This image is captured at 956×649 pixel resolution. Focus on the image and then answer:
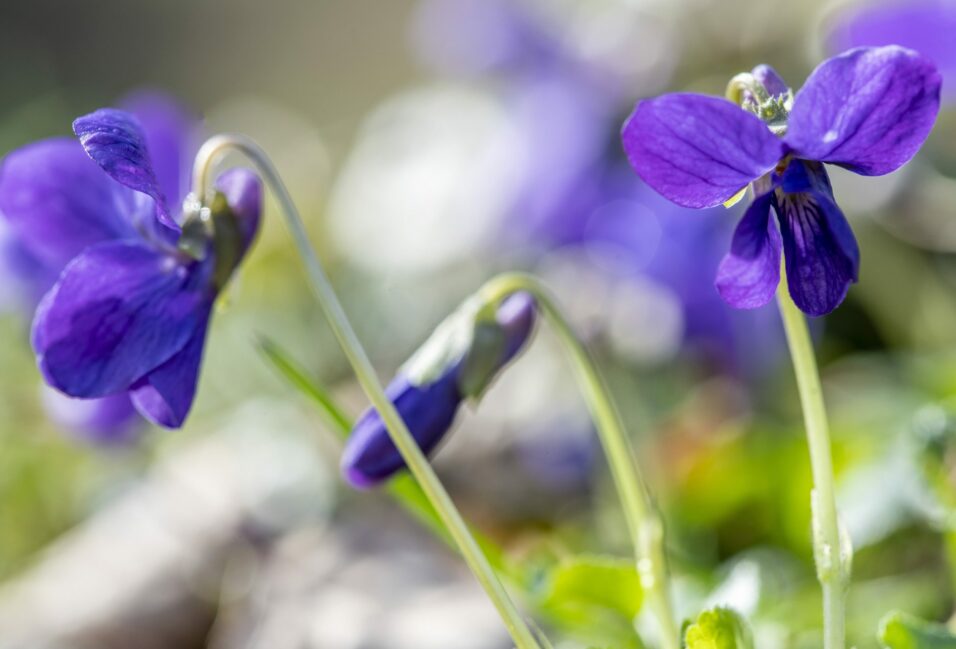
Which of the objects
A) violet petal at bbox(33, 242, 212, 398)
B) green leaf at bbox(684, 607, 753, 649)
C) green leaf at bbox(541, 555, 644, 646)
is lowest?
green leaf at bbox(541, 555, 644, 646)

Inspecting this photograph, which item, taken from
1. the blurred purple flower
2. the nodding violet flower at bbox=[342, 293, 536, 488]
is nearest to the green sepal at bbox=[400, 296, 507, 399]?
the nodding violet flower at bbox=[342, 293, 536, 488]

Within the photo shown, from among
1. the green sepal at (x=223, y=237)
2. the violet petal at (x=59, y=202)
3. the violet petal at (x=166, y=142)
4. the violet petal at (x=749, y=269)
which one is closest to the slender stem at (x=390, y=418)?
the green sepal at (x=223, y=237)

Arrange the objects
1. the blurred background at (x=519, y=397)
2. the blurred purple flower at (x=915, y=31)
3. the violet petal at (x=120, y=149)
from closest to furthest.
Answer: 1. the violet petal at (x=120, y=149)
2. the blurred background at (x=519, y=397)
3. the blurred purple flower at (x=915, y=31)

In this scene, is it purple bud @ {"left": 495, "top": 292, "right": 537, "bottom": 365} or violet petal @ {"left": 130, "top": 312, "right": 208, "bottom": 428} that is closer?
violet petal @ {"left": 130, "top": 312, "right": 208, "bottom": 428}

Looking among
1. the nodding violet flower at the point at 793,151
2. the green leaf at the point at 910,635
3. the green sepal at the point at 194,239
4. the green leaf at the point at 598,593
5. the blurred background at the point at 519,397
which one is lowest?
the blurred background at the point at 519,397

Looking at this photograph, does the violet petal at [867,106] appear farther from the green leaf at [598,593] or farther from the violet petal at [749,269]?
the green leaf at [598,593]

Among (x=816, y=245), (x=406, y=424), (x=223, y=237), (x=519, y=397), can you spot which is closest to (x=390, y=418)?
(x=406, y=424)

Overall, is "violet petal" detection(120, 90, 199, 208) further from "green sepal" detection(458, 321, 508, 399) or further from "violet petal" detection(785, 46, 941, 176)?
"violet petal" detection(785, 46, 941, 176)

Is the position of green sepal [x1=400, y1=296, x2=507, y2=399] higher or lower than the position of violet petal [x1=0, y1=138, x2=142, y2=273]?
lower
